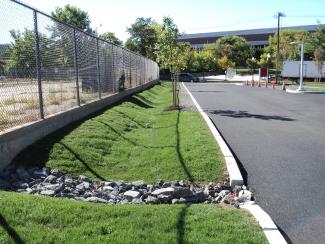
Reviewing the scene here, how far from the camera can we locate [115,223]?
4.98m

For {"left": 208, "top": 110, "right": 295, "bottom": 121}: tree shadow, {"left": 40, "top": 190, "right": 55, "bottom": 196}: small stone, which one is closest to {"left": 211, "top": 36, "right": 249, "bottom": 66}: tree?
{"left": 208, "top": 110, "right": 295, "bottom": 121}: tree shadow

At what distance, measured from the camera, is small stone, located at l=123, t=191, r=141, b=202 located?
6477 mm

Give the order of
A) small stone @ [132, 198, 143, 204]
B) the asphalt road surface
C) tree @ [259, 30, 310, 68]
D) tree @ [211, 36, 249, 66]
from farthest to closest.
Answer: tree @ [211, 36, 249, 66] → tree @ [259, 30, 310, 68] → small stone @ [132, 198, 143, 204] → the asphalt road surface

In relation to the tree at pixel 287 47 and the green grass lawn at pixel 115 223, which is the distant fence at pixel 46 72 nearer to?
the green grass lawn at pixel 115 223

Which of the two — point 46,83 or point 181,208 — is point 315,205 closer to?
point 181,208

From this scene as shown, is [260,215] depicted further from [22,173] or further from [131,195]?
[22,173]

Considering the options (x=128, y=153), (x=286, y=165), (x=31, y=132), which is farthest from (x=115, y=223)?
(x=128, y=153)

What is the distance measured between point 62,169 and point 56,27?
13.5 ft

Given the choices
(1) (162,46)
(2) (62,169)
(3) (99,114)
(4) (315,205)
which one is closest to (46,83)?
(2) (62,169)

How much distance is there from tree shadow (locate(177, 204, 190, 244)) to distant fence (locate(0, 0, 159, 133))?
11.5ft

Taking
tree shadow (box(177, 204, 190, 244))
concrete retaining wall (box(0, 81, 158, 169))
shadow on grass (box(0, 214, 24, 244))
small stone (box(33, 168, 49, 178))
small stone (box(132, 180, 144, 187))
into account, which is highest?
concrete retaining wall (box(0, 81, 158, 169))

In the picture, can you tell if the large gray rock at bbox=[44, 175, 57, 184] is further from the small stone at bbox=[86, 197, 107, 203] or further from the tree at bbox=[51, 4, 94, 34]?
the tree at bbox=[51, 4, 94, 34]

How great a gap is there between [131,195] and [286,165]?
3.19 m

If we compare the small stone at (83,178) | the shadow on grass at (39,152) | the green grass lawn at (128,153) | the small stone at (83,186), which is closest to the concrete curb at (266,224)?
the green grass lawn at (128,153)
